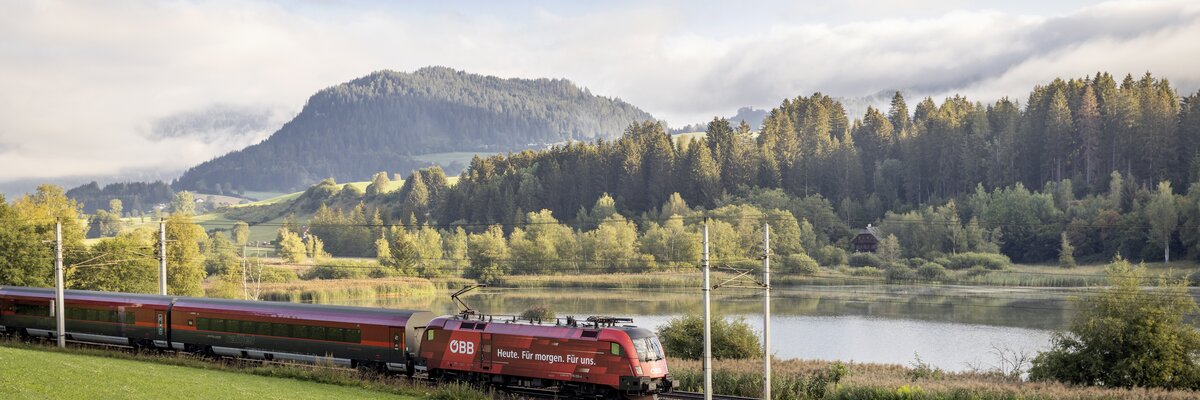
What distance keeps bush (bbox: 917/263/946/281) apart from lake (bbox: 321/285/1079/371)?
4382 mm

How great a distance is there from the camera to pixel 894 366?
48969mm

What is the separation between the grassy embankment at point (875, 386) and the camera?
111 feet

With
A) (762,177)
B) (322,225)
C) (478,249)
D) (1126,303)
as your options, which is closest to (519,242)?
(478,249)

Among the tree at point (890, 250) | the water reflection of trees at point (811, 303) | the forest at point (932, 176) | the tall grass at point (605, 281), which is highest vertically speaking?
the forest at point (932, 176)

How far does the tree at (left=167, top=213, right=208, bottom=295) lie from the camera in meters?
82.7

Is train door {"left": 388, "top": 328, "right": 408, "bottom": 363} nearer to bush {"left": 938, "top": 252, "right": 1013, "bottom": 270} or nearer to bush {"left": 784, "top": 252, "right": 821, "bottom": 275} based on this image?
bush {"left": 784, "top": 252, "right": 821, "bottom": 275}

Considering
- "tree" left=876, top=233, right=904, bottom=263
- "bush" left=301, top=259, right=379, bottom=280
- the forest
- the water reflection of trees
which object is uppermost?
the forest

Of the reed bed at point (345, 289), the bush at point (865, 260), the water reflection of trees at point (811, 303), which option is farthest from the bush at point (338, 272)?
the bush at point (865, 260)

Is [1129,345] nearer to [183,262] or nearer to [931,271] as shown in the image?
[183,262]

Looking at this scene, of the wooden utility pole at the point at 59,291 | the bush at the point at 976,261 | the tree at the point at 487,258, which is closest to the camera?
the wooden utility pole at the point at 59,291

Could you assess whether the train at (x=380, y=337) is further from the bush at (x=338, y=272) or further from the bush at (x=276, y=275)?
the bush at (x=338, y=272)

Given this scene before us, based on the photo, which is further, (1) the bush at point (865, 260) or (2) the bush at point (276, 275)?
(1) the bush at point (865, 260)

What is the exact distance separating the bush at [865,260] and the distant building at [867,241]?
5.48 meters

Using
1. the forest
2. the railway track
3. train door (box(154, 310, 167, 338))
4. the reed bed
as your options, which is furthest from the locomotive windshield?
the forest
